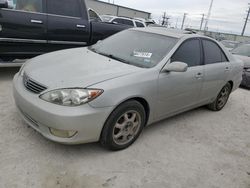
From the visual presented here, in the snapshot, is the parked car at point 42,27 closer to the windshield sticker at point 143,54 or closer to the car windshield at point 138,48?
the car windshield at point 138,48

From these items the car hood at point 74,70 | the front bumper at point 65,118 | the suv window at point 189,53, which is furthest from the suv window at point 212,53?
the front bumper at point 65,118

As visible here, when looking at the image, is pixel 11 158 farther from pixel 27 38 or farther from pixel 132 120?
pixel 27 38

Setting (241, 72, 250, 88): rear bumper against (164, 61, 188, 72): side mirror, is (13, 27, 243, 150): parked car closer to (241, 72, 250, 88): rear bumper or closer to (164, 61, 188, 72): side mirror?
(164, 61, 188, 72): side mirror

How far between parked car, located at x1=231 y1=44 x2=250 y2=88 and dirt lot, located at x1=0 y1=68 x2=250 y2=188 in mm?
4127

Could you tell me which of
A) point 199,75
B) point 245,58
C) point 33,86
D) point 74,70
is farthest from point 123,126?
point 245,58

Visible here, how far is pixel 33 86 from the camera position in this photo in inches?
113

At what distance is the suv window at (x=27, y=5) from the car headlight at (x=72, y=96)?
294 cm

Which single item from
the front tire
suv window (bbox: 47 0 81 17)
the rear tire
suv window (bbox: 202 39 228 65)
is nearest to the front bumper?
the front tire

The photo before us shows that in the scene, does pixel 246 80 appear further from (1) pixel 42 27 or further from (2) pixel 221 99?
(1) pixel 42 27

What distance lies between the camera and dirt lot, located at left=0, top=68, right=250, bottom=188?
256cm

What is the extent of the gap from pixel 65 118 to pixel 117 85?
0.68 m

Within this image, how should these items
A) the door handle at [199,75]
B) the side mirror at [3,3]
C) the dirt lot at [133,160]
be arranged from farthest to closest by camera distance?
1. the side mirror at [3,3]
2. the door handle at [199,75]
3. the dirt lot at [133,160]

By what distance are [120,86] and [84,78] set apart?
0.41 m

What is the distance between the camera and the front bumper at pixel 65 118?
2.57 meters
